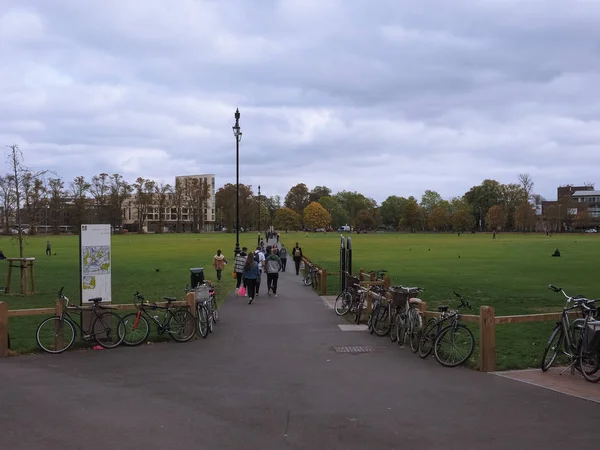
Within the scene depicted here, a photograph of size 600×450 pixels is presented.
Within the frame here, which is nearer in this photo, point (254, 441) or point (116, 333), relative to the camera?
point (254, 441)

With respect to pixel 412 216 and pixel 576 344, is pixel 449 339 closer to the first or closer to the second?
pixel 576 344

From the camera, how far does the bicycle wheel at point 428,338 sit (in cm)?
966

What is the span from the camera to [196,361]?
31.5ft

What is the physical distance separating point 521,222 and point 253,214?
7427cm

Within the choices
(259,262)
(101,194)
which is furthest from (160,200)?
(259,262)

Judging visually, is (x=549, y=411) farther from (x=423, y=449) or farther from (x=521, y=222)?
(x=521, y=222)

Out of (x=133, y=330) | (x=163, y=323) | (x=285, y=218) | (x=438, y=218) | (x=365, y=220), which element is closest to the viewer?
(x=133, y=330)

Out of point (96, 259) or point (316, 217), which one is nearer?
point (96, 259)

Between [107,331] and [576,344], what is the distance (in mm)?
8068

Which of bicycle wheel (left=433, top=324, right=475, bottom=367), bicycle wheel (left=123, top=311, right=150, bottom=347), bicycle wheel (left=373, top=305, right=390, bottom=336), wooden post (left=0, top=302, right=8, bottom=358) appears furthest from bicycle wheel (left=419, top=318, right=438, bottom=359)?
wooden post (left=0, top=302, right=8, bottom=358)

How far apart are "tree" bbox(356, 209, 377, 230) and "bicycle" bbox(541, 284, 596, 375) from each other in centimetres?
17298

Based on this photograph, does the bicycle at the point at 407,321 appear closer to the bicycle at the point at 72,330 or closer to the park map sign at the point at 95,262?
the bicycle at the point at 72,330

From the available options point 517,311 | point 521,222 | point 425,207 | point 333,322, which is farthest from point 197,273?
point 425,207

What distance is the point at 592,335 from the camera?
762 cm
